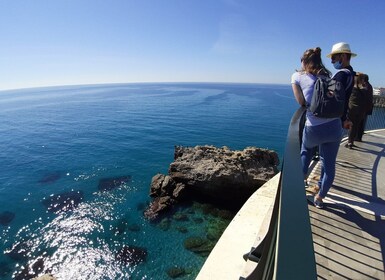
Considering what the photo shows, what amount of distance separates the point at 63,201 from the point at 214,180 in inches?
468

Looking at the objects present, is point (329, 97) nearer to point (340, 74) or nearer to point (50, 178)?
point (340, 74)

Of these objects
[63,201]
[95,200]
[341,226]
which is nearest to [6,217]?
[63,201]

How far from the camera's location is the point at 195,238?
43.6 ft

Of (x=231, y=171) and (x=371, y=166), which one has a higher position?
(x=371, y=166)

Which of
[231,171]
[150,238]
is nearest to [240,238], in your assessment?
[150,238]

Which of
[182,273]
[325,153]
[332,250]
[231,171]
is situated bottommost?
[182,273]

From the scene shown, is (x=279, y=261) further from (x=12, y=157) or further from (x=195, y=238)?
(x=12, y=157)

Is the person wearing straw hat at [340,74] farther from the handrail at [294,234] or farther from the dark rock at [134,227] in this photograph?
the dark rock at [134,227]

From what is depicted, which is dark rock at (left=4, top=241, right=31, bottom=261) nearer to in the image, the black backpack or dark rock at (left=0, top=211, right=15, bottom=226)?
dark rock at (left=0, top=211, right=15, bottom=226)

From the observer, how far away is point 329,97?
12.9ft

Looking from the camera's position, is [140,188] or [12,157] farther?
[12,157]

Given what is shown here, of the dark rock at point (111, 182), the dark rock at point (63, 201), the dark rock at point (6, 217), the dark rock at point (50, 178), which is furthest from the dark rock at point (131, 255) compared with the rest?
the dark rock at point (50, 178)

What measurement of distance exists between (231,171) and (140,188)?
8074mm

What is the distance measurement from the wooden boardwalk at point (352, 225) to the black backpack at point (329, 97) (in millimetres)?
2088
